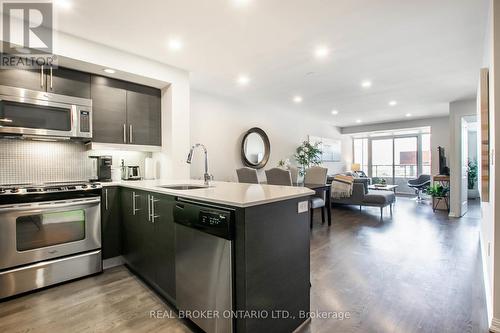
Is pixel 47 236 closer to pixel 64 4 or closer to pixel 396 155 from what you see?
pixel 64 4

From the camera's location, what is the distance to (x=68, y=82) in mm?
2738

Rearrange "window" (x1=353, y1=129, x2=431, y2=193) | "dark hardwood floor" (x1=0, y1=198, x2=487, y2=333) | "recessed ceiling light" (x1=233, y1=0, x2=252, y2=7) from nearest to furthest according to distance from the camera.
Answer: "dark hardwood floor" (x1=0, y1=198, x2=487, y2=333) → "recessed ceiling light" (x1=233, y1=0, x2=252, y2=7) → "window" (x1=353, y1=129, x2=431, y2=193)

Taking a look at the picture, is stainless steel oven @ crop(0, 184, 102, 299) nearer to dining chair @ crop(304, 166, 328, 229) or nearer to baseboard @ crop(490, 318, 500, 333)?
dining chair @ crop(304, 166, 328, 229)

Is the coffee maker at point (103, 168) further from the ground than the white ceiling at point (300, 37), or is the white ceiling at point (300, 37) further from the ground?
the white ceiling at point (300, 37)

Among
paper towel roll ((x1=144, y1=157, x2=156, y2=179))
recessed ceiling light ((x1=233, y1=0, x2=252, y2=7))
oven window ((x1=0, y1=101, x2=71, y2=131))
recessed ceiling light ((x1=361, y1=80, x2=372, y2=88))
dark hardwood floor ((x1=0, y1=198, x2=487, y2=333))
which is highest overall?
recessed ceiling light ((x1=361, y1=80, x2=372, y2=88))

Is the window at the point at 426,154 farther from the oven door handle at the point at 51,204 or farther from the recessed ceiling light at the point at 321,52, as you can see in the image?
the oven door handle at the point at 51,204

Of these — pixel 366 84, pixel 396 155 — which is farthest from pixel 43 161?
pixel 396 155

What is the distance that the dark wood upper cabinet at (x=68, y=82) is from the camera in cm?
262

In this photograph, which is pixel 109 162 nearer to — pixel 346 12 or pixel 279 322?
pixel 279 322

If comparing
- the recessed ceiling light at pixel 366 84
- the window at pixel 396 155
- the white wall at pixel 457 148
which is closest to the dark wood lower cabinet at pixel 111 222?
the recessed ceiling light at pixel 366 84

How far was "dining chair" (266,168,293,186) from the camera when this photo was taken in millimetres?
4172

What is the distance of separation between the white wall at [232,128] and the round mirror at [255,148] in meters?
0.13

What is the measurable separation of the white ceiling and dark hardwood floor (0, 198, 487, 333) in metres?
→ 2.49

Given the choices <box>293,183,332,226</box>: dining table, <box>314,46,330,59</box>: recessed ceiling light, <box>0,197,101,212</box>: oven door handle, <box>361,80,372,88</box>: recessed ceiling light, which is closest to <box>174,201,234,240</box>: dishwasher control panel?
<box>0,197,101,212</box>: oven door handle
